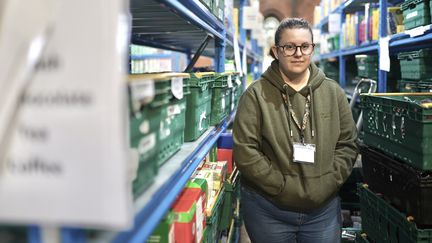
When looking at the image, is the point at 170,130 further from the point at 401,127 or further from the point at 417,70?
the point at 417,70

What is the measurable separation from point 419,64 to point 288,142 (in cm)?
156

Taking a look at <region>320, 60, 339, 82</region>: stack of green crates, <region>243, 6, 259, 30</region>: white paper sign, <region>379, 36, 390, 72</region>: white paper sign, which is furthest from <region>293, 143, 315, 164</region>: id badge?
<region>320, 60, 339, 82</region>: stack of green crates

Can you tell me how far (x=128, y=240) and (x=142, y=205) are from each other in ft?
0.42

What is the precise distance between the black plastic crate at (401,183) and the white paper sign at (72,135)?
1.79 m

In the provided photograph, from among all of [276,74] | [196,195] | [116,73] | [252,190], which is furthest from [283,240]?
[116,73]

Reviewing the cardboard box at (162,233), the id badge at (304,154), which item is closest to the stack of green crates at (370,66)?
the id badge at (304,154)

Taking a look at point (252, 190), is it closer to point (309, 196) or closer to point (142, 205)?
point (309, 196)

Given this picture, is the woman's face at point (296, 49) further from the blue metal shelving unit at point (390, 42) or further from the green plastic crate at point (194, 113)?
the blue metal shelving unit at point (390, 42)

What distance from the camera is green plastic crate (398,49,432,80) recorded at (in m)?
2.98

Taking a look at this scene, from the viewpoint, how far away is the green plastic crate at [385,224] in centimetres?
209

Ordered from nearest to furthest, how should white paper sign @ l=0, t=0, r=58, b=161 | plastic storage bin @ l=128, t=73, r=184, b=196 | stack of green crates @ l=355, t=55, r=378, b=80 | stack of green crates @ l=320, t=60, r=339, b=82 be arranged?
white paper sign @ l=0, t=0, r=58, b=161
plastic storage bin @ l=128, t=73, r=184, b=196
stack of green crates @ l=355, t=55, r=378, b=80
stack of green crates @ l=320, t=60, r=339, b=82

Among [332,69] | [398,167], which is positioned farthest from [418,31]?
[332,69]

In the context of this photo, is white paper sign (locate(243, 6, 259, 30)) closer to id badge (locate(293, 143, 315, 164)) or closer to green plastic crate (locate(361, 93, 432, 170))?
green plastic crate (locate(361, 93, 432, 170))

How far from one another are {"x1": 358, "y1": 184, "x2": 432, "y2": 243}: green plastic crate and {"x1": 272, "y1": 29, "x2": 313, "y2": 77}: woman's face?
98 cm
